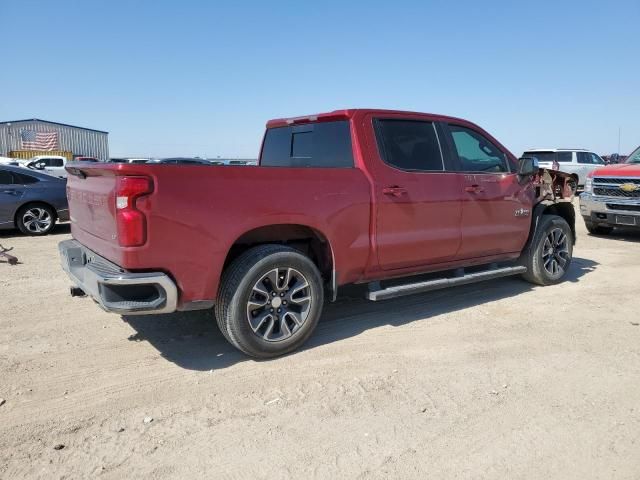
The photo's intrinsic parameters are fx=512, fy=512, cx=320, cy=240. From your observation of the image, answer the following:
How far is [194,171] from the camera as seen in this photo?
11.3ft

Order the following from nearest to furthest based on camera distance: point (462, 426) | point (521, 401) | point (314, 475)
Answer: point (314, 475), point (462, 426), point (521, 401)

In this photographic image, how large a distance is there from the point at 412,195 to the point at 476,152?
1.29m

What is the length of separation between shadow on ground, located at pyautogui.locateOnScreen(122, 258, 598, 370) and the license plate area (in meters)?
4.30

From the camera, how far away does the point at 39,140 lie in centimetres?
4312

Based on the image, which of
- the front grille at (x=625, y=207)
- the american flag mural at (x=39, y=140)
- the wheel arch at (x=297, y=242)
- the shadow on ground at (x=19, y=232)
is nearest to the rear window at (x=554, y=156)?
the front grille at (x=625, y=207)

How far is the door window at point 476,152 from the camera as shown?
17.3 ft

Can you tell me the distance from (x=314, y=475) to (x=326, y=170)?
232cm

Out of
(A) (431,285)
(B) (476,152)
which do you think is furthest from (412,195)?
(B) (476,152)

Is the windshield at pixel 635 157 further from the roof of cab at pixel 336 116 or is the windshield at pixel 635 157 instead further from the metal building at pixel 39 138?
the metal building at pixel 39 138

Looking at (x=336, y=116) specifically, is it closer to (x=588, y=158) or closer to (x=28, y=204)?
(x=28, y=204)

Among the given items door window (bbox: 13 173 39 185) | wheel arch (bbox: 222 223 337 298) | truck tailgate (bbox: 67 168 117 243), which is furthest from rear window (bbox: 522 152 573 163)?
truck tailgate (bbox: 67 168 117 243)

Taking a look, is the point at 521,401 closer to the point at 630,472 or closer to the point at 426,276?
the point at 630,472

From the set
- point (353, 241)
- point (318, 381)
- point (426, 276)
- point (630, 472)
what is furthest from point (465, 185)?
point (630, 472)

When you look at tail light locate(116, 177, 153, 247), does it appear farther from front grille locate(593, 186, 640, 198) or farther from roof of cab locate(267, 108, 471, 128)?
front grille locate(593, 186, 640, 198)
